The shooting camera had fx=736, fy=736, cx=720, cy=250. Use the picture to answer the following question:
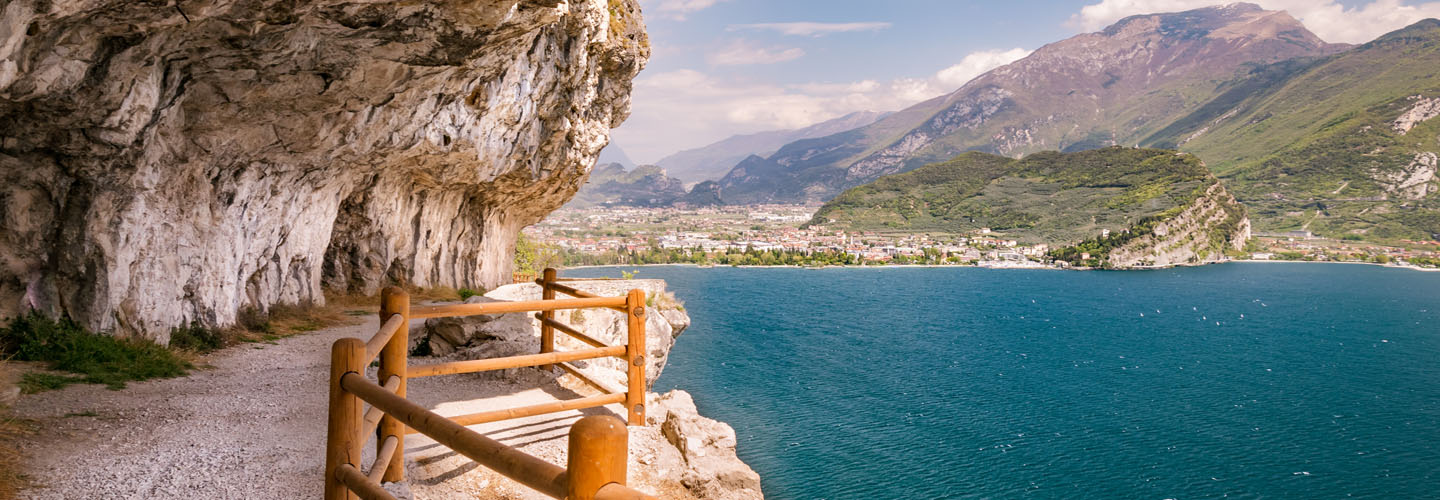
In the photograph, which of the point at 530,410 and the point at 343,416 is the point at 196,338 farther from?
the point at 343,416

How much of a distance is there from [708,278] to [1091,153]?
348ft

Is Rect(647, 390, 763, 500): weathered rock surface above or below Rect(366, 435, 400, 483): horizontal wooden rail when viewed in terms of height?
below

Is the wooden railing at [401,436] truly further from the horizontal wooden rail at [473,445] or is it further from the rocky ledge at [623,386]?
the rocky ledge at [623,386]

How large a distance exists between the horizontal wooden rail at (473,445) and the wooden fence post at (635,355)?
144 inches

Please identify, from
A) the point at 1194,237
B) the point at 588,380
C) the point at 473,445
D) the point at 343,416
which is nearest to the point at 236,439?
the point at 588,380

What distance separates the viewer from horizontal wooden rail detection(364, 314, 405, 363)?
2.86 m

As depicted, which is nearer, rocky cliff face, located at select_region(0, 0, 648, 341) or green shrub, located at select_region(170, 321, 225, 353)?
rocky cliff face, located at select_region(0, 0, 648, 341)

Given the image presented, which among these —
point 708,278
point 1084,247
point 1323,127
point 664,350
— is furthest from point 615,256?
point 1323,127

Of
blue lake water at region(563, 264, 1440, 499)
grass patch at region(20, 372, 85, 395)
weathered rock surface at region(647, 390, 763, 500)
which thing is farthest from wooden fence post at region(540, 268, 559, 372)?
blue lake water at region(563, 264, 1440, 499)

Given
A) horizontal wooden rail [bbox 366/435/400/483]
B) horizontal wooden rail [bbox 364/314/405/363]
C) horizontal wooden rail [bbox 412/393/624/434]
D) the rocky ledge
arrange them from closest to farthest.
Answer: horizontal wooden rail [bbox 364/314/405/363] → horizontal wooden rail [bbox 366/435/400/483] → horizontal wooden rail [bbox 412/393/624/434] → the rocky ledge

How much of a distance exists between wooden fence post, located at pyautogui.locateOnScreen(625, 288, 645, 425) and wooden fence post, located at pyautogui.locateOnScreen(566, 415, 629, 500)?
4363 mm

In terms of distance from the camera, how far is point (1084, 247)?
9988 centimetres

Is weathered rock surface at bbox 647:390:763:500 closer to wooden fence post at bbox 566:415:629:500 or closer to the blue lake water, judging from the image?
wooden fence post at bbox 566:415:629:500

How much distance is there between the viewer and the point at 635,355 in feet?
20.9
